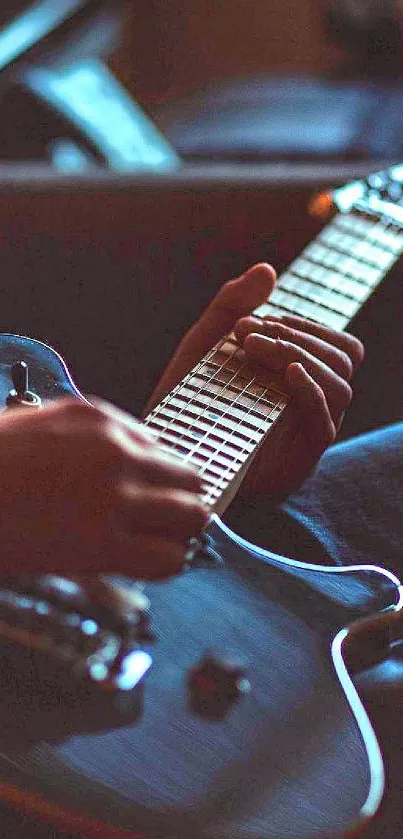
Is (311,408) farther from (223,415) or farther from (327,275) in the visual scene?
(327,275)

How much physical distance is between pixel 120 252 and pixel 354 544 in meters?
0.53

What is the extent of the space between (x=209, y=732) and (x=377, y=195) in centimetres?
79

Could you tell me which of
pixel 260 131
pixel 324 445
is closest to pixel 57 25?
pixel 260 131

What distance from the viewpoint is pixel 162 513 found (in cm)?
61

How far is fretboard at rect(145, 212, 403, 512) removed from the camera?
79 centimetres

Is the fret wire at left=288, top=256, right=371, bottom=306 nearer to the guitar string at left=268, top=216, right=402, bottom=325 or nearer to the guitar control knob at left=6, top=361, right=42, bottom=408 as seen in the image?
the guitar string at left=268, top=216, right=402, bottom=325

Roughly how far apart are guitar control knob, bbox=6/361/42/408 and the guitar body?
193 millimetres

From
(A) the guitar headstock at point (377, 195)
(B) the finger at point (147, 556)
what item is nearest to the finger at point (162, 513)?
(B) the finger at point (147, 556)

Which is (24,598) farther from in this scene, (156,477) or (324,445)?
(324,445)

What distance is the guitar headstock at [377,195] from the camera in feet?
3.89

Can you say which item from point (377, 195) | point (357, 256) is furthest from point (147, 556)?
point (377, 195)

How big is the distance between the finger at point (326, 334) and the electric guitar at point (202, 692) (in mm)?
179

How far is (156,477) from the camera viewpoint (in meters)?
0.62

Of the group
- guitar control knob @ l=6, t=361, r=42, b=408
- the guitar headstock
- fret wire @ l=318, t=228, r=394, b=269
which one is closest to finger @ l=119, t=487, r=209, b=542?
guitar control knob @ l=6, t=361, r=42, b=408
